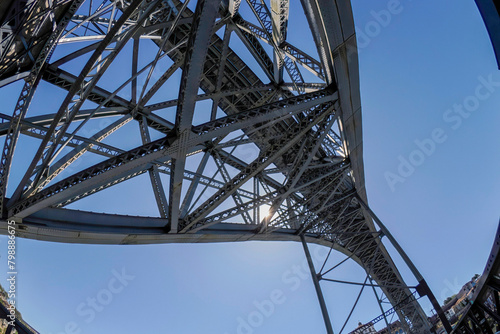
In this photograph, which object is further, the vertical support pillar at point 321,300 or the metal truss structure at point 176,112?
the vertical support pillar at point 321,300

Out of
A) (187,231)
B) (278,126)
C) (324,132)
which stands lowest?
(187,231)

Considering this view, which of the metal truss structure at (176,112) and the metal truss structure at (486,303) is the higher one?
the metal truss structure at (176,112)

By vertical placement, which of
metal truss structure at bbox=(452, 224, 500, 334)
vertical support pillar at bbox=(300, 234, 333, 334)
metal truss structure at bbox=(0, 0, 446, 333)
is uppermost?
metal truss structure at bbox=(0, 0, 446, 333)

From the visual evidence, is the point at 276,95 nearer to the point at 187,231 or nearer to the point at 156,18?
the point at 156,18

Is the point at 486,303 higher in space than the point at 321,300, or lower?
lower

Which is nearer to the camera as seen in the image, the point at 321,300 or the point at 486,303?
the point at 486,303

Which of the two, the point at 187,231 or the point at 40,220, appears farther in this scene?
the point at 187,231

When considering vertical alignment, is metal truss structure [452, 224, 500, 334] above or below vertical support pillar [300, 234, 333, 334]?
below

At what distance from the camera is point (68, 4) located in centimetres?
680

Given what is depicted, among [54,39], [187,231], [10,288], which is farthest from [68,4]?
[187,231]

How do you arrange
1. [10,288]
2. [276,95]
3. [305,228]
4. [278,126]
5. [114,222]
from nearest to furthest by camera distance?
[10,288] < [114,222] < [276,95] < [278,126] < [305,228]

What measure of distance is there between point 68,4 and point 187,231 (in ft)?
20.7

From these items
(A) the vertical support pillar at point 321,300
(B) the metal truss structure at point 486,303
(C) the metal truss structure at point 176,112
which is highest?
(C) the metal truss structure at point 176,112

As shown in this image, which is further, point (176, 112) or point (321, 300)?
point (321, 300)
